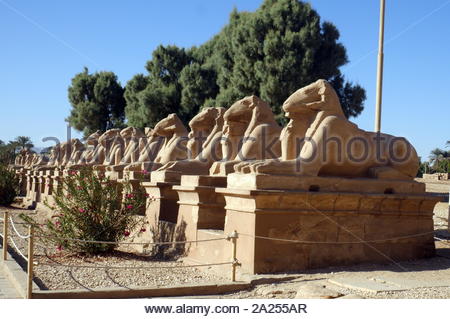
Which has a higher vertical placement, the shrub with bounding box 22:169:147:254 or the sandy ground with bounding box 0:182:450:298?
the shrub with bounding box 22:169:147:254

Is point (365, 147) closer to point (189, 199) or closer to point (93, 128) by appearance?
point (189, 199)

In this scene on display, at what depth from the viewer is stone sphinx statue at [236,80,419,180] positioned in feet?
20.9

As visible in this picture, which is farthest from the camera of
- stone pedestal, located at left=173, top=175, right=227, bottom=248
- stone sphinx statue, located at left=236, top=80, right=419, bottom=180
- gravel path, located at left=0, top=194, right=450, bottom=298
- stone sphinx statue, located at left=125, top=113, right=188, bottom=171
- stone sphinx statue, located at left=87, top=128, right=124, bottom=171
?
stone sphinx statue, located at left=87, top=128, right=124, bottom=171

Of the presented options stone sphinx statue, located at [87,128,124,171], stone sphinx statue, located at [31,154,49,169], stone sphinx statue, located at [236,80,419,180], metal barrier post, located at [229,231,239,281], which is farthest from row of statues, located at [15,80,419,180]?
stone sphinx statue, located at [31,154,49,169]

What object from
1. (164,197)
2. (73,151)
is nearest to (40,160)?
(73,151)

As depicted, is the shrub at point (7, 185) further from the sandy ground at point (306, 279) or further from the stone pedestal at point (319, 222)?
the stone pedestal at point (319, 222)

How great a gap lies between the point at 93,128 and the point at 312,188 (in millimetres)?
27016

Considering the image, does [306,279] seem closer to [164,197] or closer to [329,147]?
[329,147]

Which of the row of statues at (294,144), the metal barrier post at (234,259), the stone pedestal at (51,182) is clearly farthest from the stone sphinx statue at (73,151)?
the metal barrier post at (234,259)

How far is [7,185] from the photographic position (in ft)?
55.7

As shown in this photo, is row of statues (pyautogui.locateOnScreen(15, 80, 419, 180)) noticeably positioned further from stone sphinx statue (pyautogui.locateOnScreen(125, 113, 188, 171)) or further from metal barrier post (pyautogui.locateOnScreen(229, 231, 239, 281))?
metal barrier post (pyautogui.locateOnScreen(229, 231, 239, 281))

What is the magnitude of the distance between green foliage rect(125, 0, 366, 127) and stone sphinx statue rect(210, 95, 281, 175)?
10.3m

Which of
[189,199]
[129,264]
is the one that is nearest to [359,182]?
[189,199]

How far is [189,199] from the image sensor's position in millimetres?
7590
